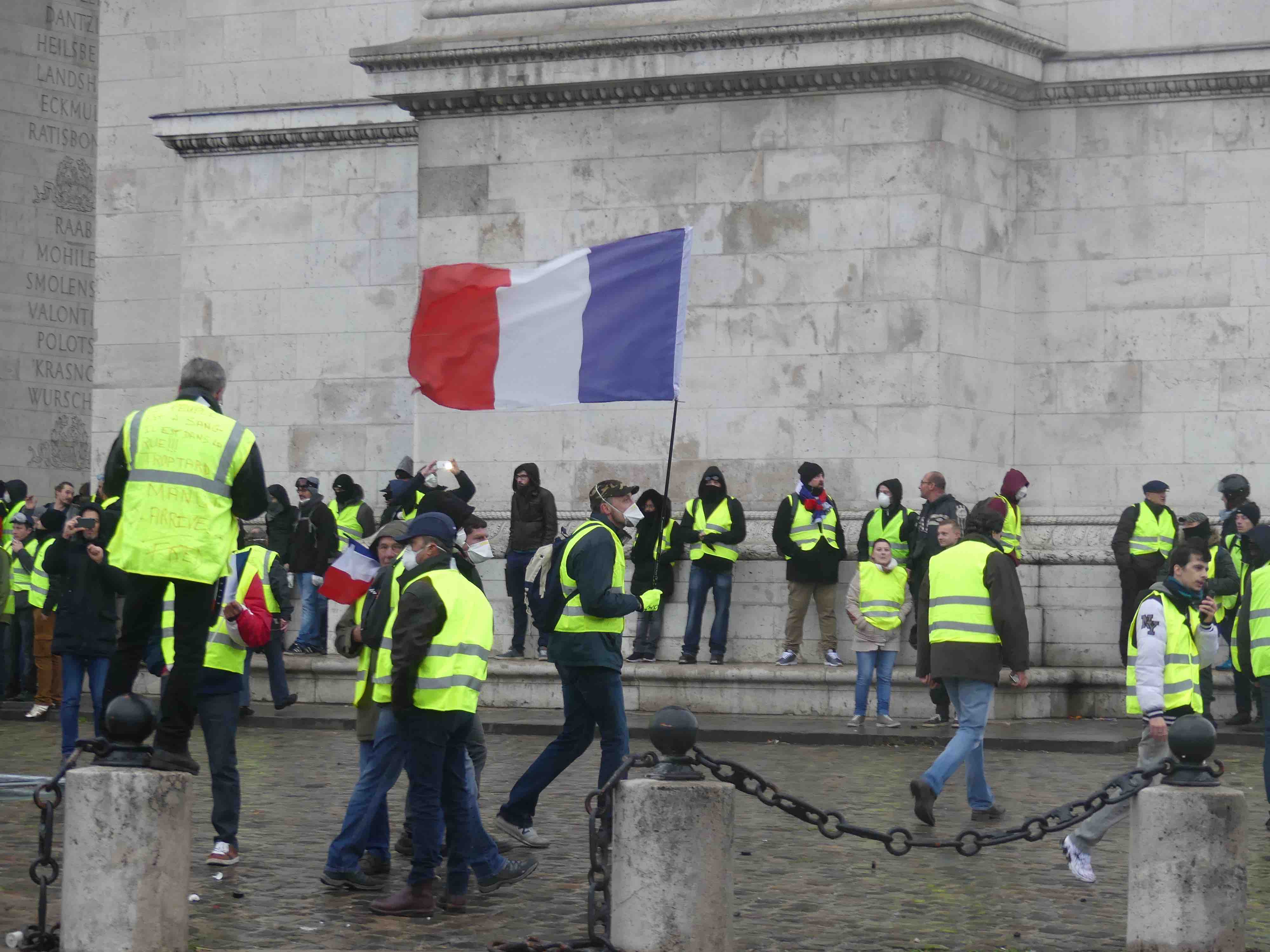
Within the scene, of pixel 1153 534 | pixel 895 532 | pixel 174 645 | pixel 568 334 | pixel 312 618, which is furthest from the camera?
pixel 312 618

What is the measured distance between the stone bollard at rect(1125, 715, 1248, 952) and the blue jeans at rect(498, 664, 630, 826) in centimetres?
347

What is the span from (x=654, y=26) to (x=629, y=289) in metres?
3.14

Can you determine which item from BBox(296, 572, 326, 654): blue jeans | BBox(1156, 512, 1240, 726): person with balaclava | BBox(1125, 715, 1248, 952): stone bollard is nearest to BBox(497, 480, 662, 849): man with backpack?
BBox(1125, 715, 1248, 952): stone bollard

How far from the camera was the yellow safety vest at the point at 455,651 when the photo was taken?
9391 millimetres

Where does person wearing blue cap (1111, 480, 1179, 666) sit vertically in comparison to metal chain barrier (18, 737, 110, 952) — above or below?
above

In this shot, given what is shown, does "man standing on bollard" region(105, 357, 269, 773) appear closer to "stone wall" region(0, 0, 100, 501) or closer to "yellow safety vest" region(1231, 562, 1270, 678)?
"yellow safety vest" region(1231, 562, 1270, 678)

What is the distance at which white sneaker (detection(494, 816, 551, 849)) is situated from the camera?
36.9 ft

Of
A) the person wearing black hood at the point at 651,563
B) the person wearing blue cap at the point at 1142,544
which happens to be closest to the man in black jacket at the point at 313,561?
the person wearing black hood at the point at 651,563

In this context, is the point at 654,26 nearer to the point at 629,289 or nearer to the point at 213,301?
the point at 629,289

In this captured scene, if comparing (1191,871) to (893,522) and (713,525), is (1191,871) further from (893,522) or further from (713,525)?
(713,525)

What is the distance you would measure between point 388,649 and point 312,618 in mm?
10524

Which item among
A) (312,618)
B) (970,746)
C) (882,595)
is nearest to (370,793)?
(970,746)

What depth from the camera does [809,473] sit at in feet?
59.7

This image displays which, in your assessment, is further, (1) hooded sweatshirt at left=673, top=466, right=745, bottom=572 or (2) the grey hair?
(1) hooded sweatshirt at left=673, top=466, right=745, bottom=572
